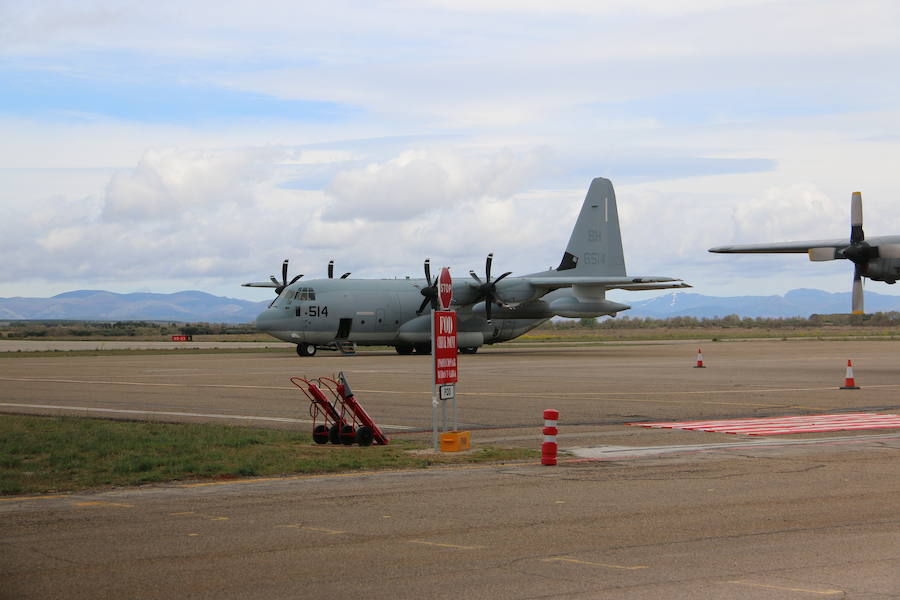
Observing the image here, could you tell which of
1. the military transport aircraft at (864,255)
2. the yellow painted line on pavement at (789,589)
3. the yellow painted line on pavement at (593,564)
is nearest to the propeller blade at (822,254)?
the military transport aircraft at (864,255)

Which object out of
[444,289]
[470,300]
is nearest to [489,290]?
[470,300]

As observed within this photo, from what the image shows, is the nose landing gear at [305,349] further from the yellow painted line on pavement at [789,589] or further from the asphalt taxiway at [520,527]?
the yellow painted line on pavement at [789,589]

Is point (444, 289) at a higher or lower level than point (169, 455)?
higher

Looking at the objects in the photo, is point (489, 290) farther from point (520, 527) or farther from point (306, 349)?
point (520, 527)

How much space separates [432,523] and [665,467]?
4.77 metres

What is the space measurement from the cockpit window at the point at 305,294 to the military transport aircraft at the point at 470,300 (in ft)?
0.15

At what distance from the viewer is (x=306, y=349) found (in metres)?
48.3

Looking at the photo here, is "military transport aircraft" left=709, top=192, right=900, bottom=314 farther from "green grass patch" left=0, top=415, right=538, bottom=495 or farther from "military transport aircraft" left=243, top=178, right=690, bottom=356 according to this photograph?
"green grass patch" left=0, top=415, right=538, bottom=495

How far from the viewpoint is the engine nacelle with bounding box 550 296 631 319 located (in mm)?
49531

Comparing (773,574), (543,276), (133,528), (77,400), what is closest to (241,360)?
(543,276)

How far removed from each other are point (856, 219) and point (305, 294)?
24.4 meters

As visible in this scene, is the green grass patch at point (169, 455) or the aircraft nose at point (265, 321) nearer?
the green grass patch at point (169, 455)

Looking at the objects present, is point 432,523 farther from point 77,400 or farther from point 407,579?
point 77,400

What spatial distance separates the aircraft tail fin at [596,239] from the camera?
53.0m
